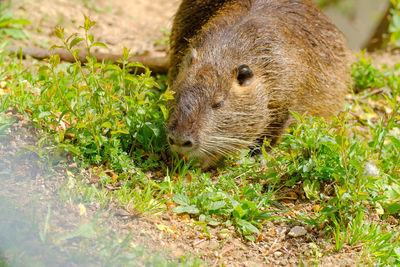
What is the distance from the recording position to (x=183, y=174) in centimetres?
352

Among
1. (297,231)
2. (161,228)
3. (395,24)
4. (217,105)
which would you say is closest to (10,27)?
(217,105)

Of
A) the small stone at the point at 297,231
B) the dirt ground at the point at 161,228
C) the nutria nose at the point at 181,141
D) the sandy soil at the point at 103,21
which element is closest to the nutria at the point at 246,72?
the nutria nose at the point at 181,141

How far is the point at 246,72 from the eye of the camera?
3797mm

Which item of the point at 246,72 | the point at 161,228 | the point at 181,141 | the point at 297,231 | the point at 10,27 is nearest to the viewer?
the point at 161,228

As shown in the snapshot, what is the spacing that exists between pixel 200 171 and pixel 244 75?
2.91ft

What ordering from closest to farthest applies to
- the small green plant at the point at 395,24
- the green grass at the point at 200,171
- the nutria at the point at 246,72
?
1. the green grass at the point at 200,171
2. the nutria at the point at 246,72
3. the small green plant at the point at 395,24

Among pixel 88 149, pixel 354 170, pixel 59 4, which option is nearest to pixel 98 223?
pixel 88 149

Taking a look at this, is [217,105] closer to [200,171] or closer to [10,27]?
[200,171]

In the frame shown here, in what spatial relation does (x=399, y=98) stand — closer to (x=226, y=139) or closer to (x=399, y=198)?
(x=399, y=198)

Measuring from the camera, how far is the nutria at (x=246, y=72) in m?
3.62

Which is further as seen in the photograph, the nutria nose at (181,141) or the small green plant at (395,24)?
the small green plant at (395,24)

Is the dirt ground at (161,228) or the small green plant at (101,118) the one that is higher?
the small green plant at (101,118)

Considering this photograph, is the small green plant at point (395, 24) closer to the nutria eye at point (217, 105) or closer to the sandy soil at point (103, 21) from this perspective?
the sandy soil at point (103, 21)

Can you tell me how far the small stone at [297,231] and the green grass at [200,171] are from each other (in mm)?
75
